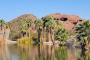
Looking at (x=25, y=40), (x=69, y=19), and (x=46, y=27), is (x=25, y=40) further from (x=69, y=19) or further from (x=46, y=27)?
(x=69, y=19)

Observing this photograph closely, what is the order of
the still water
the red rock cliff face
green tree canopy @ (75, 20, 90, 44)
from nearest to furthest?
the still water
green tree canopy @ (75, 20, 90, 44)
the red rock cliff face

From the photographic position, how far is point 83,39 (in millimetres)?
36469

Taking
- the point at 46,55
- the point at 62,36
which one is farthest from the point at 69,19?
the point at 46,55

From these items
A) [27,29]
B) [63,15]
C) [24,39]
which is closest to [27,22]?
[27,29]

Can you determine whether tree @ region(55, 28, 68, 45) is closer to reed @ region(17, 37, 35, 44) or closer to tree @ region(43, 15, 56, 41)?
tree @ region(43, 15, 56, 41)

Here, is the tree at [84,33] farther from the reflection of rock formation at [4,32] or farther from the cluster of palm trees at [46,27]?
the reflection of rock formation at [4,32]

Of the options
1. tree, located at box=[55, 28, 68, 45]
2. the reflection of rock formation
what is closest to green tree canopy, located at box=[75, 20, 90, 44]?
tree, located at box=[55, 28, 68, 45]

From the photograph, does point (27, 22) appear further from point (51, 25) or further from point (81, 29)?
point (81, 29)

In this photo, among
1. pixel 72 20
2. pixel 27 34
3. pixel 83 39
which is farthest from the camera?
pixel 72 20

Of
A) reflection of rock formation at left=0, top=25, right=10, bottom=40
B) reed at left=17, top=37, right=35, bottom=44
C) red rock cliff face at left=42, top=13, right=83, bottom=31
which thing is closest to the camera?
reflection of rock formation at left=0, top=25, right=10, bottom=40

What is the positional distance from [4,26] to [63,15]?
64.5 meters

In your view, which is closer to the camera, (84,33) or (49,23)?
(84,33)

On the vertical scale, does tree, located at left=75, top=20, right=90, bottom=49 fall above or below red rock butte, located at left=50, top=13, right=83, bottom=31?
below

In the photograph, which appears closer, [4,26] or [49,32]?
[49,32]
